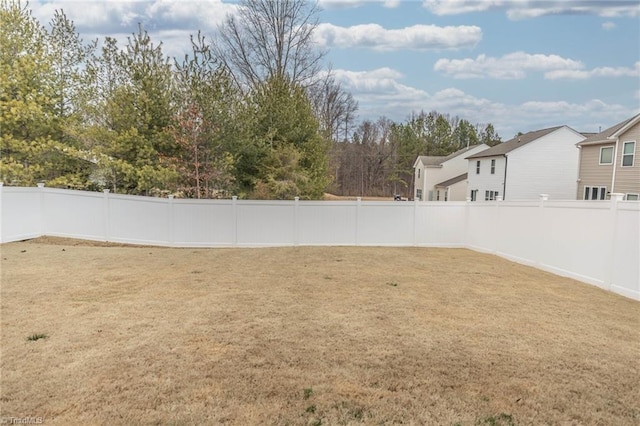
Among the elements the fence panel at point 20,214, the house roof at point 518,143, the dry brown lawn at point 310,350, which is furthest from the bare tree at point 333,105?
the dry brown lawn at point 310,350

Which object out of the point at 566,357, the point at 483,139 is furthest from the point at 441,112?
the point at 566,357

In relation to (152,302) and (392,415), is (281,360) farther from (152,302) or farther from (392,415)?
(152,302)

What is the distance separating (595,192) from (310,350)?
19772 millimetres

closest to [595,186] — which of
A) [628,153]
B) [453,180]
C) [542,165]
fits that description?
[628,153]

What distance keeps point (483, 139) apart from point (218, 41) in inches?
1643

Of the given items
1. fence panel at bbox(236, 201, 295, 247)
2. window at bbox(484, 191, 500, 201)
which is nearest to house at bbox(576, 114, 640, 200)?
window at bbox(484, 191, 500, 201)

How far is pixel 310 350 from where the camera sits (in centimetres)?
351

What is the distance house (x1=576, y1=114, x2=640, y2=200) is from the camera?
15.4m

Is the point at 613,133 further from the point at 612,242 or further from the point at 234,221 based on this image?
the point at 234,221

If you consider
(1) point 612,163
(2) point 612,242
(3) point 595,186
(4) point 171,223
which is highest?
(1) point 612,163

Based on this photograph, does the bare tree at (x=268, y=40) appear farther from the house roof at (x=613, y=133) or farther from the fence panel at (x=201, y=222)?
the house roof at (x=613, y=133)

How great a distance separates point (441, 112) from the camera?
50594 millimetres

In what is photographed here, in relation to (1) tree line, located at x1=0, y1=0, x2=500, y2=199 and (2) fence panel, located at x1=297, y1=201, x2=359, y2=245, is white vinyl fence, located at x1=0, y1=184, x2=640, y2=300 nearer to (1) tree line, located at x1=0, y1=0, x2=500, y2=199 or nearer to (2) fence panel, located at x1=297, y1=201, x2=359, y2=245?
(2) fence panel, located at x1=297, y1=201, x2=359, y2=245

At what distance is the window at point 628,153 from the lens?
1550cm
